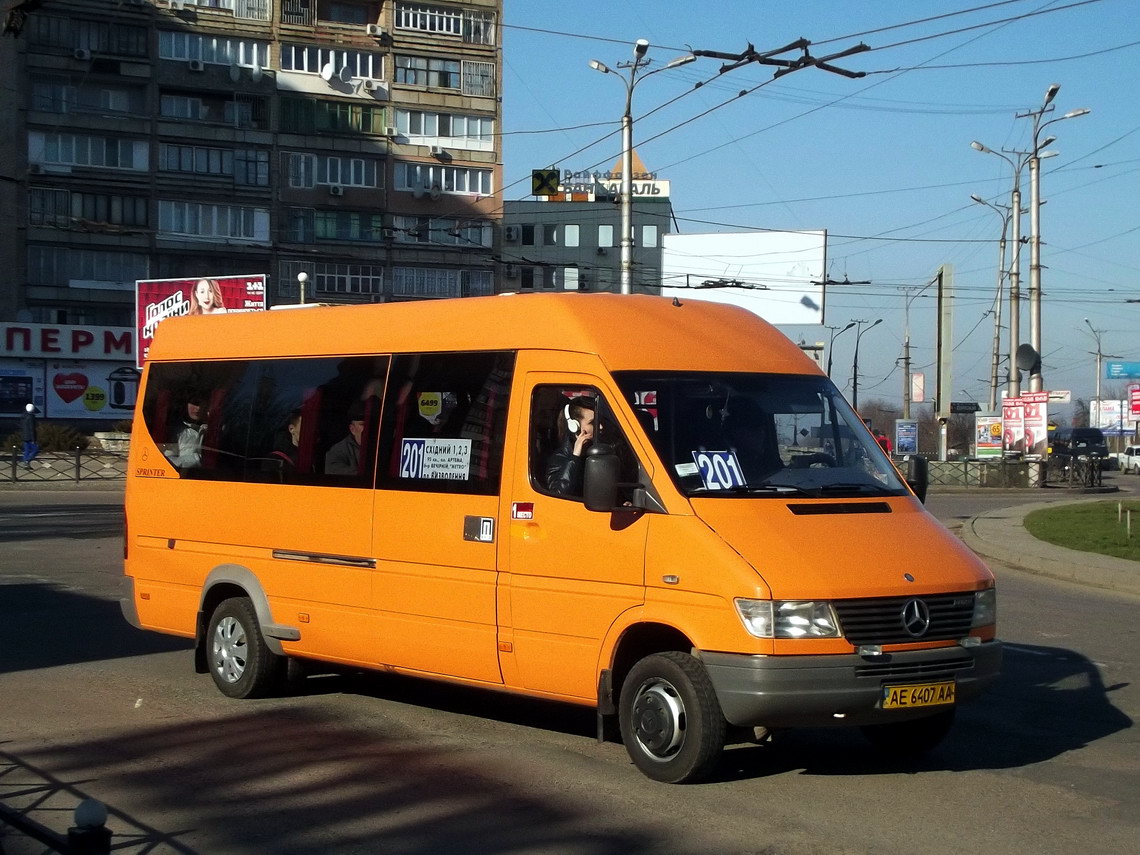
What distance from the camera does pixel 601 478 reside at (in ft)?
22.2

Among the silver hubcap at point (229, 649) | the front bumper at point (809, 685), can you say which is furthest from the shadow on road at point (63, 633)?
the front bumper at point (809, 685)

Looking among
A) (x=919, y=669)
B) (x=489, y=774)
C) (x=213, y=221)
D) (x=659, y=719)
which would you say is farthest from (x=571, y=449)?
(x=213, y=221)

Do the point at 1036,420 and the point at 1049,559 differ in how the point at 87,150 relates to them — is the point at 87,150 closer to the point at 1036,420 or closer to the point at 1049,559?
the point at 1036,420

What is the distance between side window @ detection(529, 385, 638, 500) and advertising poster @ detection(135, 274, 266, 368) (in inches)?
1306

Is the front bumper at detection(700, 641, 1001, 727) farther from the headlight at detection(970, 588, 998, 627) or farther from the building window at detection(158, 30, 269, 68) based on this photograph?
the building window at detection(158, 30, 269, 68)

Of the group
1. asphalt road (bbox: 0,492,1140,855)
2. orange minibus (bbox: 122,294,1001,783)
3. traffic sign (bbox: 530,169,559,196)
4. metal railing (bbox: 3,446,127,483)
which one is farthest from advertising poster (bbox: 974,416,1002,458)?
orange minibus (bbox: 122,294,1001,783)

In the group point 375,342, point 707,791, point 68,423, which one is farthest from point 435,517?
point 68,423

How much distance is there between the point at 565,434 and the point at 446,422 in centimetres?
97

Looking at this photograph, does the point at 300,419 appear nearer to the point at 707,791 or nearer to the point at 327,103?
the point at 707,791

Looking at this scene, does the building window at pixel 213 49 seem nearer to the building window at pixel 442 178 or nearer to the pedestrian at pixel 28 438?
the building window at pixel 442 178

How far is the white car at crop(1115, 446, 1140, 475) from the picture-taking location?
85.8m

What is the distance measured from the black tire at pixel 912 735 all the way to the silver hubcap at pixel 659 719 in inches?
49.4

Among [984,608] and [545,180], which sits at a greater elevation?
[545,180]

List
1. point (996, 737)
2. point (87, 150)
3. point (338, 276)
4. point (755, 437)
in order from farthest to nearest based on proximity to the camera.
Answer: point (338, 276), point (87, 150), point (996, 737), point (755, 437)
